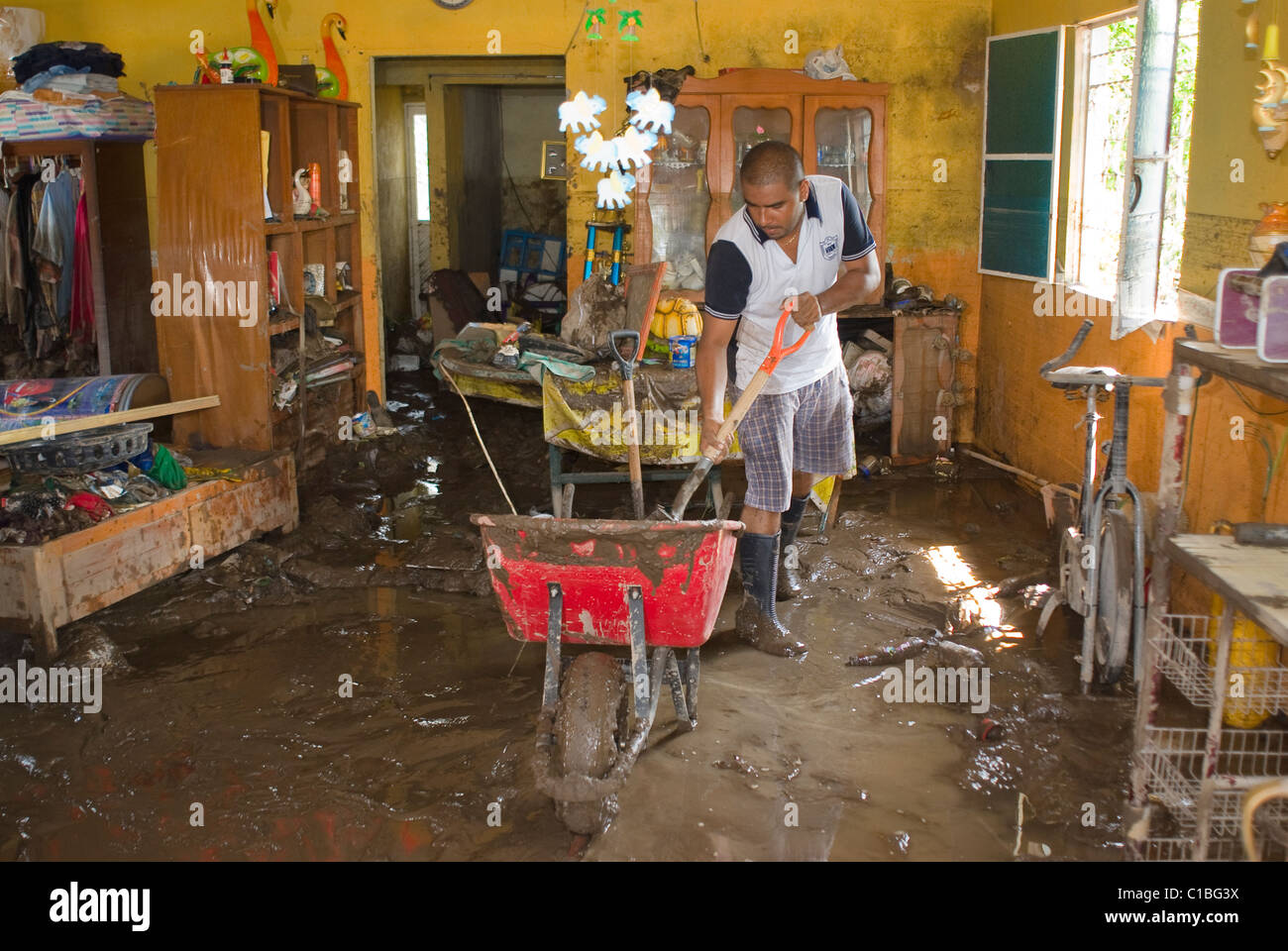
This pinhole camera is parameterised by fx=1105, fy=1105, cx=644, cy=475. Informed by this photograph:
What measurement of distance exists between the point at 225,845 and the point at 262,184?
354 centimetres

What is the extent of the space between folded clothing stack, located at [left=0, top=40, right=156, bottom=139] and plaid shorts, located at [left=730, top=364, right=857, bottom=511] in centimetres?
431

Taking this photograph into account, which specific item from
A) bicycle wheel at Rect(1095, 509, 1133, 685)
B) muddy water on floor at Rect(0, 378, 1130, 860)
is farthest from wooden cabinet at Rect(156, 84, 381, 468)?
bicycle wheel at Rect(1095, 509, 1133, 685)

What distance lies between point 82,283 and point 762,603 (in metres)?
4.80

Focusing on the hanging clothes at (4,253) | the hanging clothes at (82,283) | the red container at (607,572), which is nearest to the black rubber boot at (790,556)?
the red container at (607,572)

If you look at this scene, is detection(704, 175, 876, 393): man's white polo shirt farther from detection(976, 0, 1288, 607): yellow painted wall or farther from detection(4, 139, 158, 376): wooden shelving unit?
detection(4, 139, 158, 376): wooden shelving unit

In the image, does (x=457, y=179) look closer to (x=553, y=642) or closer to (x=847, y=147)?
(x=847, y=147)

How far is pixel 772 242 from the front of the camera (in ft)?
12.8

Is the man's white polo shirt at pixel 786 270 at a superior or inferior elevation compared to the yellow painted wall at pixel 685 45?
inferior

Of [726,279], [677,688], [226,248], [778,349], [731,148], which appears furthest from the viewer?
[731,148]

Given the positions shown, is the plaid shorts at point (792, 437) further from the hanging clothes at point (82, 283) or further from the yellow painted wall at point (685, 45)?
the hanging clothes at point (82, 283)

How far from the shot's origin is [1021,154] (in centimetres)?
648

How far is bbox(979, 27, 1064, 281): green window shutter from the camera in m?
6.10

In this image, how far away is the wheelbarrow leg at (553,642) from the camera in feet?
9.57

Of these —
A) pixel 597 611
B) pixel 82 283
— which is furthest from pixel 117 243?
pixel 597 611
